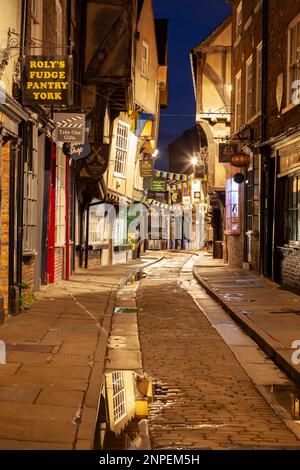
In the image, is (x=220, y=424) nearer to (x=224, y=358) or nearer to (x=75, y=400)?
(x=75, y=400)

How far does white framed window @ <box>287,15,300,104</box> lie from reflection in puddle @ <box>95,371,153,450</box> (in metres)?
10.5

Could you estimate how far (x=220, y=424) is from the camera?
536cm

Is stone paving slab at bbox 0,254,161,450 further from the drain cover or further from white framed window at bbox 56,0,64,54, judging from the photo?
white framed window at bbox 56,0,64,54

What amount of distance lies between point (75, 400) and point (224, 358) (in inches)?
119

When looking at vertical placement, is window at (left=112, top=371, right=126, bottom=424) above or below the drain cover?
below

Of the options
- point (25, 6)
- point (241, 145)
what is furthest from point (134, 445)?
point (241, 145)

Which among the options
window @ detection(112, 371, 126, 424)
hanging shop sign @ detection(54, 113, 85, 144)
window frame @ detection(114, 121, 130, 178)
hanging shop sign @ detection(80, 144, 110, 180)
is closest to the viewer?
window @ detection(112, 371, 126, 424)

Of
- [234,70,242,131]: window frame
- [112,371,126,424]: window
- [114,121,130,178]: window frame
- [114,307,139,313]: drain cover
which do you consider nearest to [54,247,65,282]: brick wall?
[114,307,139,313]: drain cover

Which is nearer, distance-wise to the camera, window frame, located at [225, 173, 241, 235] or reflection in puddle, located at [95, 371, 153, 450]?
reflection in puddle, located at [95, 371, 153, 450]

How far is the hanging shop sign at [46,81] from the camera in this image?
35.3 ft

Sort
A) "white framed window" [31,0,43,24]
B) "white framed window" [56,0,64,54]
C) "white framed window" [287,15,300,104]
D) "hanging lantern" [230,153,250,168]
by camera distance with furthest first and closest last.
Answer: "hanging lantern" [230,153,250,168], "white framed window" [56,0,64,54], "white framed window" [287,15,300,104], "white framed window" [31,0,43,24]

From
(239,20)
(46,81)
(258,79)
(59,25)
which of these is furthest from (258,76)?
(46,81)

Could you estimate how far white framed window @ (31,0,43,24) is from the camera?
1232cm

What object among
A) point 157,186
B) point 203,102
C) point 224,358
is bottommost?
point 224,358
